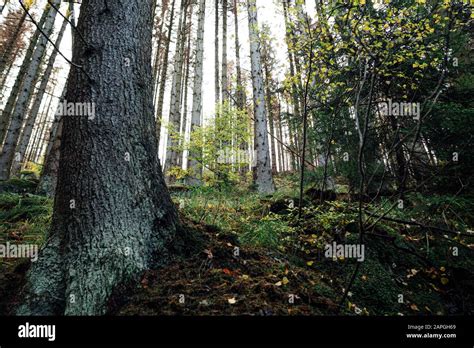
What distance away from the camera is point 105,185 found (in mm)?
1910

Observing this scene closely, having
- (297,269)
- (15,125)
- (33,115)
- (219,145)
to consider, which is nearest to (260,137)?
(219,145)

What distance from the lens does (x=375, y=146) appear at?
14.5ft

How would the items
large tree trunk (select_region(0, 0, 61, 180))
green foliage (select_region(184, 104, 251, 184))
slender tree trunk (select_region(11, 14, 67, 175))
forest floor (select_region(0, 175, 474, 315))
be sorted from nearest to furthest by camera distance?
forest floor (select_region(0, 175, 474, 315)) → green foliage (select_region(184, 104, 251, 184)) → large tree trunk (select_region(0, 0, 61, 180)) → slender tree trunk (select_region(11, 14, 67, 175))

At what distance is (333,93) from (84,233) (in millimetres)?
5096

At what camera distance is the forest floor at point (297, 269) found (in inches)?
67.7

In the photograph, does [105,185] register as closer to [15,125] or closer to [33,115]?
[15,125]

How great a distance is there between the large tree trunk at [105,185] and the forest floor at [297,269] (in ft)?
0.71

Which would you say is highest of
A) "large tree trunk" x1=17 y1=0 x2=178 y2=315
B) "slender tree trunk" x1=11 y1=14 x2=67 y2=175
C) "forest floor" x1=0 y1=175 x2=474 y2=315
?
"slender tree trunk" x1=11 y1=14 x2=67 y2=175

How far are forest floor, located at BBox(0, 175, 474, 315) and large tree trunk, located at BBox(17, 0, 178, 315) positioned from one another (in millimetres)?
217

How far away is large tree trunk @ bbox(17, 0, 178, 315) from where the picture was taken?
172cm

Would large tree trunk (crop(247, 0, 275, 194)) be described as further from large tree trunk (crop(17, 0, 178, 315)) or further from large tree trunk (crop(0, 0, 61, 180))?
large tree trunk (crop(0, 0, 61, 180))

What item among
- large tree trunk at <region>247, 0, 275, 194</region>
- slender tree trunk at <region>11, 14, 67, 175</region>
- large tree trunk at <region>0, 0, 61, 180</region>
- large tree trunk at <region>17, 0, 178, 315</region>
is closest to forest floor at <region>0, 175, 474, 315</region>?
large tree trunk at <region>17, 0, 178, 315</region>

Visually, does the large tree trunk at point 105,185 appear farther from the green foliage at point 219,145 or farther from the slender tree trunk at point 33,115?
the slender tree trunk at point 33,115

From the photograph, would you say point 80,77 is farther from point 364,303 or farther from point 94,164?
point 364,303
